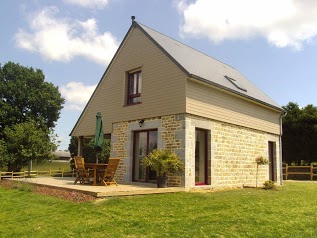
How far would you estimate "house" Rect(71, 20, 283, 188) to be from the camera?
11586mm

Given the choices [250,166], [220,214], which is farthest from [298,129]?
[220,214]

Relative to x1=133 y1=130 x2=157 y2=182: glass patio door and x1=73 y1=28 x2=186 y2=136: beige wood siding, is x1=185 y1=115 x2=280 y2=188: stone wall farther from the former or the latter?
x1=133 y1=130 x2=157 y2=182: glass patio door

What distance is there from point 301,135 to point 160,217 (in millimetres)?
25804

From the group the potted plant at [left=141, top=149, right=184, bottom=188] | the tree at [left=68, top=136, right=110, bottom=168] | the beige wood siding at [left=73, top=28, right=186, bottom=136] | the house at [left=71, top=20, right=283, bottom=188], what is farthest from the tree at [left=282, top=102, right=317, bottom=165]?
the potted plant at [left=141, top=149, right=184, bottom=188]

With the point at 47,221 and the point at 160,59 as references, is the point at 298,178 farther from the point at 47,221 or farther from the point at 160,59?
the point at 47,221

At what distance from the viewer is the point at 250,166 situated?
47.9ft

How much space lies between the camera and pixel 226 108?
13.4 m

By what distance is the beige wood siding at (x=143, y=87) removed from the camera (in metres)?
11.9

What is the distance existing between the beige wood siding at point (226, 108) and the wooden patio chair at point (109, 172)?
10.8 ft

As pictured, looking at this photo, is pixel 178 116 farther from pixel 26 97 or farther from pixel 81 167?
pixel 26 97

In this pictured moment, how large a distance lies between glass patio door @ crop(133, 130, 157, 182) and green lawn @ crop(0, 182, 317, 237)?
12.2ft

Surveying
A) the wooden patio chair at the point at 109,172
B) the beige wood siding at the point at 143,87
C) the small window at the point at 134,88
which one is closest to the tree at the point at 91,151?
the beige wood siding at the point at 143,87

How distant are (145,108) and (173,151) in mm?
2498

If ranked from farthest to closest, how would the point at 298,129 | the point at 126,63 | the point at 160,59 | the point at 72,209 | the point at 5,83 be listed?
the point at 5,83
the point at 298,129
the point at 126,63
the point at 160,59
the point at 72,209
